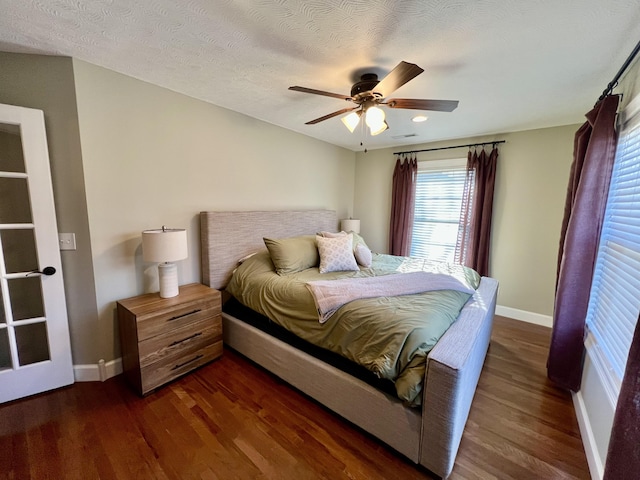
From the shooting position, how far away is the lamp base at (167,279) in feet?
6.91

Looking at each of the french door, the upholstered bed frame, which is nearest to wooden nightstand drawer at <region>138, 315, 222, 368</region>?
the upholstered bed frame

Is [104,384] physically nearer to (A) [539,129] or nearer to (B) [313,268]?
(B) [313,268]

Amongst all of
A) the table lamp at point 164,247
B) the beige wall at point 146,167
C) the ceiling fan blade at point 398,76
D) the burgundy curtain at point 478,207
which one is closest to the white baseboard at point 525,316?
the burgundy curtain at point 478,207

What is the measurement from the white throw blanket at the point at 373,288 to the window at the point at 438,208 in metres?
1.64

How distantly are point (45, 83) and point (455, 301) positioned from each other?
11.0 feet

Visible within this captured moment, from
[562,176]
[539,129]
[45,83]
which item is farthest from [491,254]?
[45,83]

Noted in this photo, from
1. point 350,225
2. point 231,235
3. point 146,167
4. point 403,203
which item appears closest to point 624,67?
point 403,203

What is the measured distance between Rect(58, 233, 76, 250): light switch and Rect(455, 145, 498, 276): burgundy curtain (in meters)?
4.23

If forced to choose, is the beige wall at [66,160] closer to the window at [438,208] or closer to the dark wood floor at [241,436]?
the dark wood floor at [241,436]

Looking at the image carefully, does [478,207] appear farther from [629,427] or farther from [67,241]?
[67,241]

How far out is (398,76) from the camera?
1494 mm

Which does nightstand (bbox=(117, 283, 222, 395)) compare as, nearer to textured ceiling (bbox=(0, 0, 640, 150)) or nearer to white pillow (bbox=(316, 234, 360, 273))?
white pillow (bbox=(316, 234, 360, 273))

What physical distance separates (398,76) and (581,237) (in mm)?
1725

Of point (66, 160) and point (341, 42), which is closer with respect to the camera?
point (341, 42)
